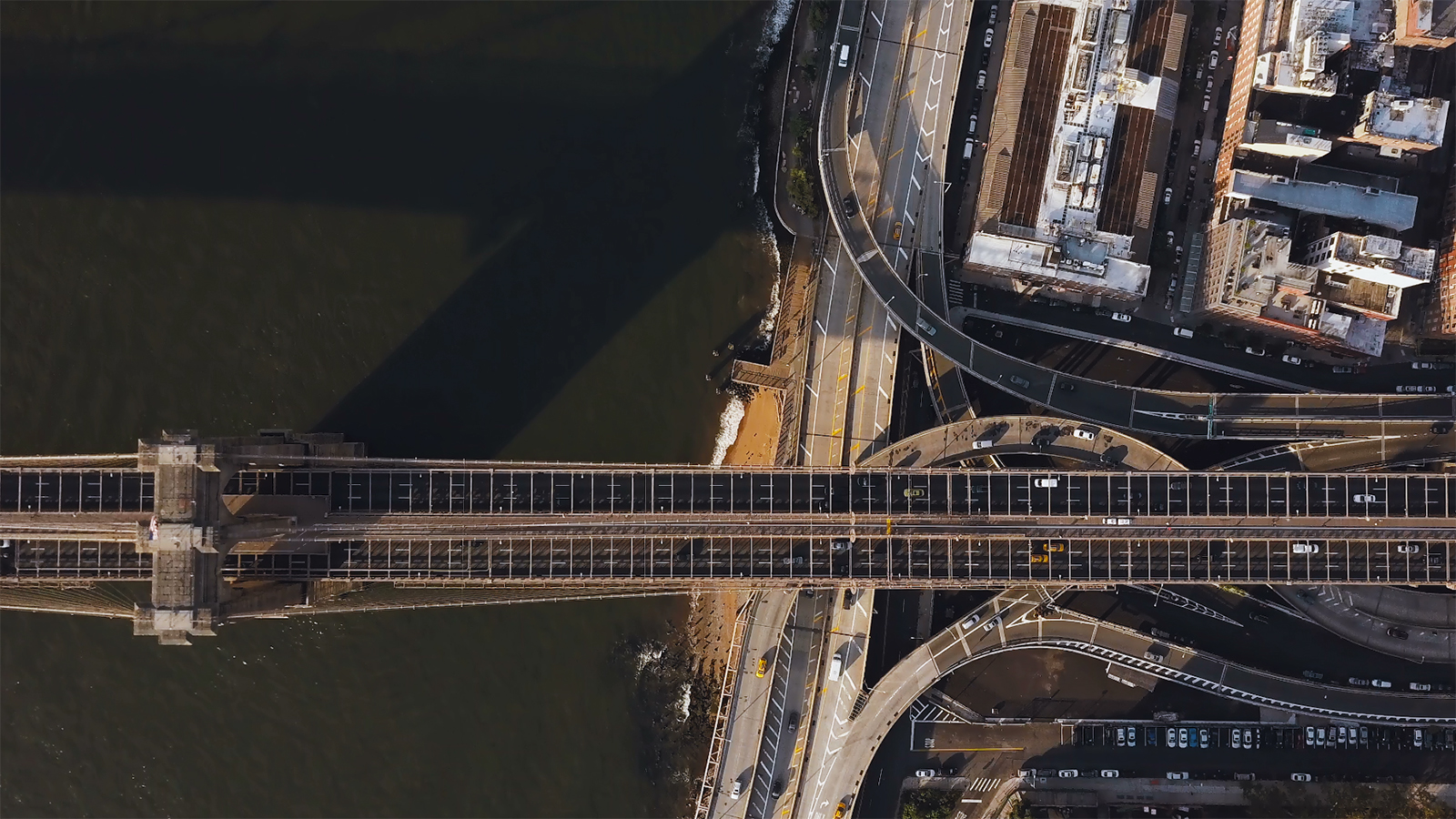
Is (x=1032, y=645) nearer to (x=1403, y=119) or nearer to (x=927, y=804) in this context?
(x=927, y=804)

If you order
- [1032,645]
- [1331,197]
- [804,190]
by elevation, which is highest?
[1331,197]

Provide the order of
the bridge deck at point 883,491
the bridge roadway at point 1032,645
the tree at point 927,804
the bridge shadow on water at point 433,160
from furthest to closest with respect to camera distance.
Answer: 1. the tree at point 927,804
2. the bridge shadow on water at point 433,160
3. the bridge roadway at point 1032,645
4. the bridge deck at point 883,491

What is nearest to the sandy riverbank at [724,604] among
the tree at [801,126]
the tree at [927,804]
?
the tree at [927,804]

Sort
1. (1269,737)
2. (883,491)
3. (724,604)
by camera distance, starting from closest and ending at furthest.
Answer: (883,491) → (1269,737) → (724,604)

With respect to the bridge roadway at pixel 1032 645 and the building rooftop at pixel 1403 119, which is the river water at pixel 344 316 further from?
the building rooftop at pixel 1403 119

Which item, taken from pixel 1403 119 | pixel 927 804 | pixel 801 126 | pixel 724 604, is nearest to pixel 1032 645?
pixel 927 804

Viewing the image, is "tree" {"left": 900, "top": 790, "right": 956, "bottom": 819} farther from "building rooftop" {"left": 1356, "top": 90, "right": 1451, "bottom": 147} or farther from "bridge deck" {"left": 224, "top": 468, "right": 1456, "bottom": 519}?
"building rooftop" {"left": 1356, "top": 90, "right": 1451, "bottom": 147}
